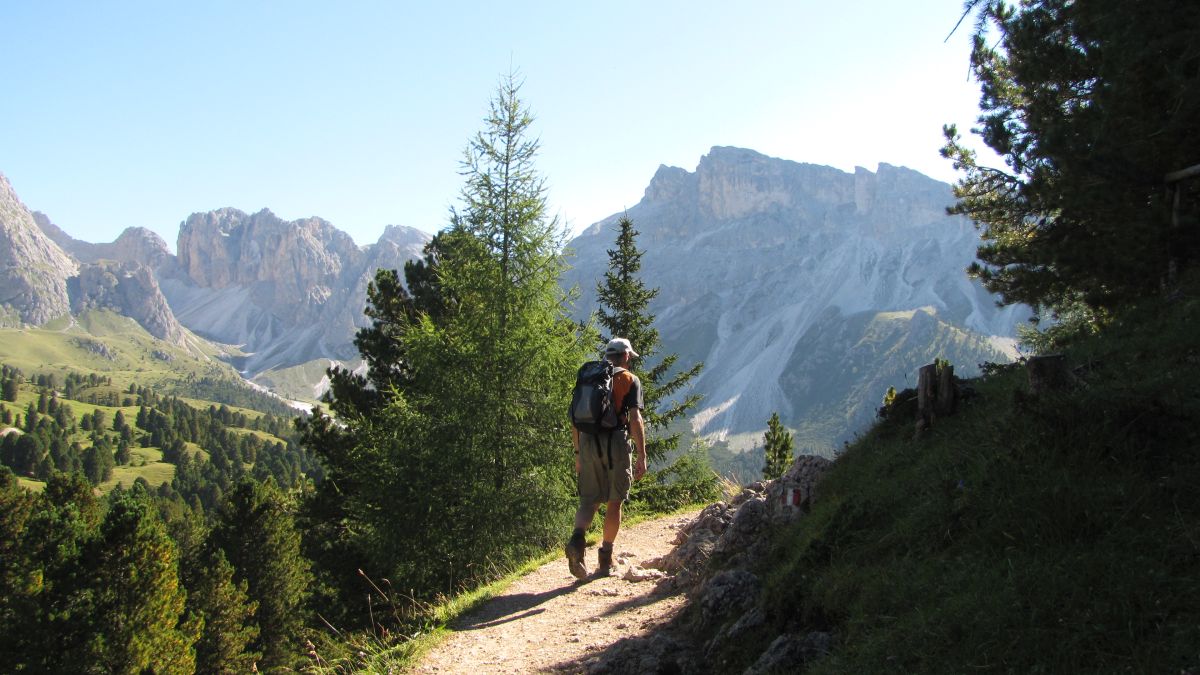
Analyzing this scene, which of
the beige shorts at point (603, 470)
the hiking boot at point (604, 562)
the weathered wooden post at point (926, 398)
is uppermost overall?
the weathered wooden post at point (926, 398)

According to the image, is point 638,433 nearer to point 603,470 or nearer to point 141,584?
point 603,470

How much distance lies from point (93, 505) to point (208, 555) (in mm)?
7629

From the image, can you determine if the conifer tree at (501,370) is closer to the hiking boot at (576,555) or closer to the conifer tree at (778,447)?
the hiking boot at (576,555)

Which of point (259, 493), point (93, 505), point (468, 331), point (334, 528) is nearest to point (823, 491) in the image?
point (468, 331)

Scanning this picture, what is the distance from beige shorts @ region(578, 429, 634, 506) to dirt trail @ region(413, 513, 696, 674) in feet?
3.47

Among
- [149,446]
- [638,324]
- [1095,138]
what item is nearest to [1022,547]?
[1095,138]

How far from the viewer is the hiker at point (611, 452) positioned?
26.5 feet

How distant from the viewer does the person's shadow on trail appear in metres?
7.44

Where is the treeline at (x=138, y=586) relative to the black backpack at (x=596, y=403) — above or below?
below

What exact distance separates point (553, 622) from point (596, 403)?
2305mm

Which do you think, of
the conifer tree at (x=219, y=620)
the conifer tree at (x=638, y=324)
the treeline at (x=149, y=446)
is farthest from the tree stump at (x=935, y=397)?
the treeline at (x=149, y=446)

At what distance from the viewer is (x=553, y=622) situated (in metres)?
7.23

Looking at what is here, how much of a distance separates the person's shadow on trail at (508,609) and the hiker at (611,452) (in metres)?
0.37

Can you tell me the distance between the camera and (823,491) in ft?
23.9
